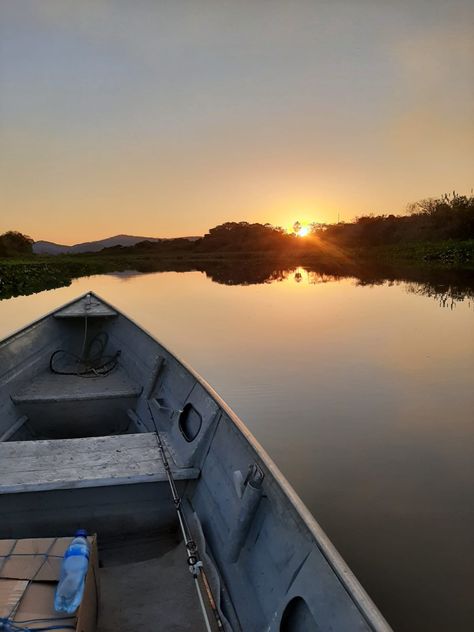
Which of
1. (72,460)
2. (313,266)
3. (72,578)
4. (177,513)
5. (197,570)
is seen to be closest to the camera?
(72,578)

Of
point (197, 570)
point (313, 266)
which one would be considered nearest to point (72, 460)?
point (197, 570)

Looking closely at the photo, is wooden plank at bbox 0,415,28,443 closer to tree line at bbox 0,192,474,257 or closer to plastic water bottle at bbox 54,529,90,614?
plastic water bottle at bbox 54,529,90,614

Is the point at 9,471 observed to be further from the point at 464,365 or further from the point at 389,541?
the point at 464,365

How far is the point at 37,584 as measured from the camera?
2.46 metres

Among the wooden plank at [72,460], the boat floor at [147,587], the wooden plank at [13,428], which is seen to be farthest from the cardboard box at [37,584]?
the wooden plank at [13,428]

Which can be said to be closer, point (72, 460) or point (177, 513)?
point (177, 513)

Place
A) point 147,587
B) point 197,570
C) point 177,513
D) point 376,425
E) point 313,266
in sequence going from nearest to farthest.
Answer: point 197,570 < point 147,587 < point 177,513 < point 376,425 < point 313,266

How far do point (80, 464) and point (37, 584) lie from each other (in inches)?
56.2

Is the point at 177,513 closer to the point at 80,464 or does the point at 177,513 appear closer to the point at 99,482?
the point at 99,482

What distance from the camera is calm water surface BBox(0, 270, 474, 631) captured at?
156 inches

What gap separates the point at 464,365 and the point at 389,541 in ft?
23.7

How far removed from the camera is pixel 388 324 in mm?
16031

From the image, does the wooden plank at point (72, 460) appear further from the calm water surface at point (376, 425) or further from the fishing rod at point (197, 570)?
the calm water surface at point (376, 425)

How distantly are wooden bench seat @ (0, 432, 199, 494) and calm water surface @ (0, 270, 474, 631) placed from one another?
6.46 feet
